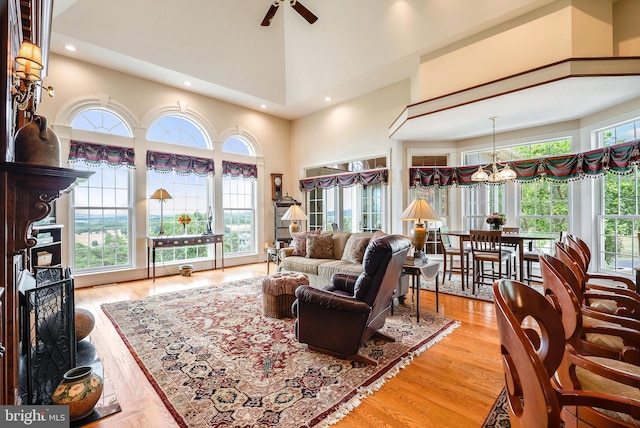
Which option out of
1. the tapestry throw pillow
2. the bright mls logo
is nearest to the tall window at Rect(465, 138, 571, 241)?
the tapestry throw pillow

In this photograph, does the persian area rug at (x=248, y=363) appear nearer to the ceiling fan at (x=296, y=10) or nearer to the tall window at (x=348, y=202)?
the tall window at (x=348, y=202)

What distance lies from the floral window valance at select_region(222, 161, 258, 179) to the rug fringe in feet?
18.3

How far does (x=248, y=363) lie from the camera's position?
2498mm

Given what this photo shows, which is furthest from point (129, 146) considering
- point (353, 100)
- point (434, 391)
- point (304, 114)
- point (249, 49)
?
point (434, 391)

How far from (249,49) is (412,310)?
5.88 m

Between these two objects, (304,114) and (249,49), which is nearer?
(249,49)

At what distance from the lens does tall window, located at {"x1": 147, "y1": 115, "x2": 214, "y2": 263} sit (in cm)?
589

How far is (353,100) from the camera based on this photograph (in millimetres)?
6891

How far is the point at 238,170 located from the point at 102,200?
108 inches

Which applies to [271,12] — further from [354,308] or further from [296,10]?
[354,308]

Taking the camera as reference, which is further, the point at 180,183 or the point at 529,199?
the point at 180,183

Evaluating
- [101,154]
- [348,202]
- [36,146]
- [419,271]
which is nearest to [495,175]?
[419,271]

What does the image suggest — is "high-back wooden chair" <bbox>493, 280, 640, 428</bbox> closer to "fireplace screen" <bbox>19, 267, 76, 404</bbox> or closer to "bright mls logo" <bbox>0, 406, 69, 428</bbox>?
"bright mls logo" <bbox>0, 406, 69, 428</bbox>

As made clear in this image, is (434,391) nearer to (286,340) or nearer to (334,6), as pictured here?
(286,340)
